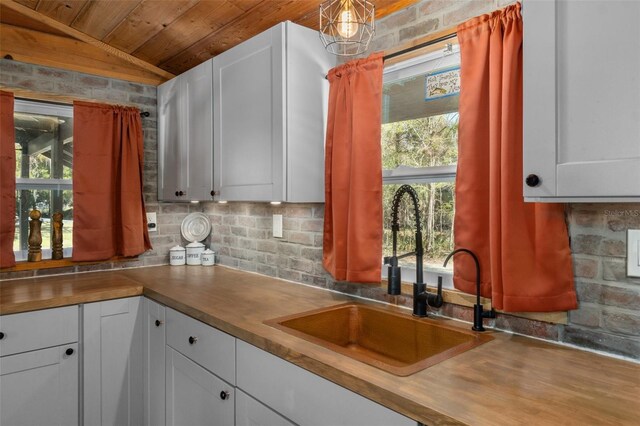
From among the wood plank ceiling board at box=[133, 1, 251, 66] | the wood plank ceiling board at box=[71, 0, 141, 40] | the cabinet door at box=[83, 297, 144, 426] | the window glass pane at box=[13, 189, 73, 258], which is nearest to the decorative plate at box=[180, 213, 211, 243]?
the window glass pane at box=[13, 189, 73, 258]

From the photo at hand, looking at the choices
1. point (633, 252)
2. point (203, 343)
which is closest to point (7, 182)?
point (203, 343)

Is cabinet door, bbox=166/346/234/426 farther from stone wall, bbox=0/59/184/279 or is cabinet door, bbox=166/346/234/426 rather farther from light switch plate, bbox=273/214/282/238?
stone wall, bbox=0/59/184/279

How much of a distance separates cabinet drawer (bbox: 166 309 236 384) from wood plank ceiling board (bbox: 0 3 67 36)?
1825 millimetres

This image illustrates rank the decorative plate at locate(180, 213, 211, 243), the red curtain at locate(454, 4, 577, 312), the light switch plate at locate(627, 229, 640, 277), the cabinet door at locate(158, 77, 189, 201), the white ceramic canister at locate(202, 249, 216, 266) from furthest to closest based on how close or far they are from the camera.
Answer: the decorative plate at locate(180, 213, 211, 243) → the white ceramic canister at locate(202, 249, 216, 266) → the cabinet door at locate(158, 77, 189, 201) → the red curtain at locate(454, 4, 577, 312) → the light switch plate at locate(627, 229, 640, 277)

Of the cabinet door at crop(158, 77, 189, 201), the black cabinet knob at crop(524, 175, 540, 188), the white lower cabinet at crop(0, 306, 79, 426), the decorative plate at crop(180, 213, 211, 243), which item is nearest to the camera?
the black cabinet knob at crop(524, 175, 540, 188)

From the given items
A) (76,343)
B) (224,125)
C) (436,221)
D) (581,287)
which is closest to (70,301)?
(76,343)

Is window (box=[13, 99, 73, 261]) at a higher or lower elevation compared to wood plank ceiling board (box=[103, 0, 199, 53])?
lower

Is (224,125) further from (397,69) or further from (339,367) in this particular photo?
(339,367)

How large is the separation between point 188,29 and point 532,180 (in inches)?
79.4

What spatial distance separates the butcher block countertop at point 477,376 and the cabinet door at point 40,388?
0.26 meters

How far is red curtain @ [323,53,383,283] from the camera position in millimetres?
1896

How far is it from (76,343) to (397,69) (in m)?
2.05

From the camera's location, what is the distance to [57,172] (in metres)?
2.72

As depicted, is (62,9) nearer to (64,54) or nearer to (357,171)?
(64,54)
